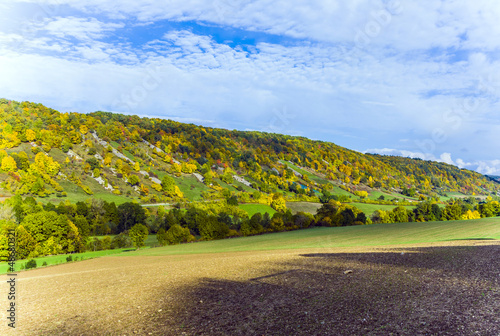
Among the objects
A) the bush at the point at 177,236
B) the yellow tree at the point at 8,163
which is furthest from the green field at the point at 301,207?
the yellow tree at the point at 8,163

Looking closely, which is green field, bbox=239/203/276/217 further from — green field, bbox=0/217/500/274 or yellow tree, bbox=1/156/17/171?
yellow tree, bbox=1/156/17/171

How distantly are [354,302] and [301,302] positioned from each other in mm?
2356

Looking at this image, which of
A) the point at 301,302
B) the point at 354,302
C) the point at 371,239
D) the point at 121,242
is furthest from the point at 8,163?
the point at 354,302

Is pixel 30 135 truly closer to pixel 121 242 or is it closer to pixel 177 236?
pixel 121 242

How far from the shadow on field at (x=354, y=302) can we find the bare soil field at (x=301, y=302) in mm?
40

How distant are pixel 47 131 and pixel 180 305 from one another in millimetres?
206411

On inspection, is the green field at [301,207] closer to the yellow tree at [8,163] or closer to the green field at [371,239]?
the green field at [371,239]

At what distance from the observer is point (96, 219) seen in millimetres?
107000

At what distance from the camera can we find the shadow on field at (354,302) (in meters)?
10.6

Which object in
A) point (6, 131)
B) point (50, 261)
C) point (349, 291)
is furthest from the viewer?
point (6, 131)

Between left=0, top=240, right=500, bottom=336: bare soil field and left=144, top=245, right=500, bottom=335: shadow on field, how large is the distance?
0.13ft

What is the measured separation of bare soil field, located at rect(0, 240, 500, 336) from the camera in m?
11.0

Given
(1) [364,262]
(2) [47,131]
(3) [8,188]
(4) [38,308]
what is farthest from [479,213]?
(2) [47,131]

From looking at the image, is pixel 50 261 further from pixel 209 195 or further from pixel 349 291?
pixel 209 195
